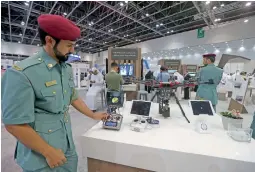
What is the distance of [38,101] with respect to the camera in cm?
83

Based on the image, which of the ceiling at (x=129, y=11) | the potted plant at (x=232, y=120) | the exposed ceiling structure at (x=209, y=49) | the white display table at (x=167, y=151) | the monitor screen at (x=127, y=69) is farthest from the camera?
the exposed ceiling structure at (x=209, y=49)

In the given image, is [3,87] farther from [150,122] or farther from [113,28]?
[113,28]

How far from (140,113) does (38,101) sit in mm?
1000

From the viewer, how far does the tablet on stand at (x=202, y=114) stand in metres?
1.38

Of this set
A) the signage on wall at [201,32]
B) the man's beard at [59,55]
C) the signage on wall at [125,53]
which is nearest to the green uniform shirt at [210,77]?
the man's beard at [59,55]

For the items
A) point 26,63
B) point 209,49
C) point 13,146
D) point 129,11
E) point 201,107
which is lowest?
point 13,146

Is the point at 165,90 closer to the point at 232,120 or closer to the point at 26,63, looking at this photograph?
the point at 232,120

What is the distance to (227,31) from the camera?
27.8 ft

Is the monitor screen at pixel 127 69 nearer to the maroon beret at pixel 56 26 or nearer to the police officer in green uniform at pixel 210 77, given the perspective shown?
the police officer in green uniform at pixel 210 77

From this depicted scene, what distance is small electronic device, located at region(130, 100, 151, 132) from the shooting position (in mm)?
1424

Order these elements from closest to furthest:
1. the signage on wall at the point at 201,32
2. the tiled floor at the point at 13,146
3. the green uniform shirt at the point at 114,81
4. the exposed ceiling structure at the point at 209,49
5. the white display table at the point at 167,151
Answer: the white display table at the point at 167,151 < the tiled floor at the point at 13,146 < the green uniform shirt at the point at 114,81 < the signage on wall at the point at 201,32 < the exposed ceiling structure at the point at 209,49

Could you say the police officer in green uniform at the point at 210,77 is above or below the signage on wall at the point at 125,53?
below

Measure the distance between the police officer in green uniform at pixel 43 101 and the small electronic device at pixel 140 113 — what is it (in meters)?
0.63

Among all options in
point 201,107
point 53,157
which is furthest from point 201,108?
point 53,157
